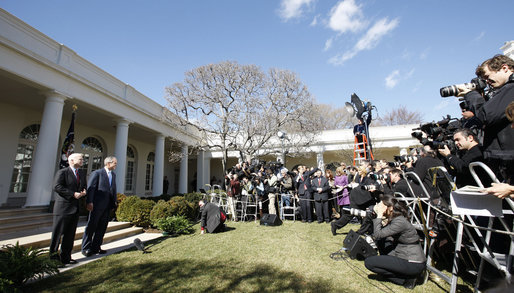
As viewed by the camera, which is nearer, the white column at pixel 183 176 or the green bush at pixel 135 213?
the green bush at pixel 135 213

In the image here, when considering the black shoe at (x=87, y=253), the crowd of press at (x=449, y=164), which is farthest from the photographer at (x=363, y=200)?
the black shoe at (x=87, y=253)

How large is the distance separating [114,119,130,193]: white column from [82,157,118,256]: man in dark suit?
6.84 metres

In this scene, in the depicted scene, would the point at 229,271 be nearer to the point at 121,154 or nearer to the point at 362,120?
the point at 362,120

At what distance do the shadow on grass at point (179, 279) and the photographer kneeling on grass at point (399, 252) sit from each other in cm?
82

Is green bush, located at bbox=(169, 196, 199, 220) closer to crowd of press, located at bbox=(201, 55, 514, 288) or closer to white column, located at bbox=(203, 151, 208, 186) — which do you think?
crowd of press, located at bbox=(201, 55, 514, 288)

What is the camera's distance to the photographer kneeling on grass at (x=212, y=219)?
22.2ft

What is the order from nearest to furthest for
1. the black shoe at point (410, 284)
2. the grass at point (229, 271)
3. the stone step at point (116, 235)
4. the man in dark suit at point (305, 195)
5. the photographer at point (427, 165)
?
the black shoe at point (410, 284), the grass at point (229, 271), the photographer at point (427, 165), the stone step at point (116, 235), the man in dark suit at point (305, 195)

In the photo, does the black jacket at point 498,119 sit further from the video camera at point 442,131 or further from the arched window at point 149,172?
the arched window at point 149,172

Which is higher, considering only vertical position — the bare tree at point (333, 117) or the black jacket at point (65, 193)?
the bare tree at point (333, 117)

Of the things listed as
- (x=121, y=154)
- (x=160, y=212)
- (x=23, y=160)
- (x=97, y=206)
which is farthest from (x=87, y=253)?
(x=23, y=160)

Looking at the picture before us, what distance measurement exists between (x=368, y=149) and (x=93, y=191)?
7.78 meters

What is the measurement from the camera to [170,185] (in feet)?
75.4

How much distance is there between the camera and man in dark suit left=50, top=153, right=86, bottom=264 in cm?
406

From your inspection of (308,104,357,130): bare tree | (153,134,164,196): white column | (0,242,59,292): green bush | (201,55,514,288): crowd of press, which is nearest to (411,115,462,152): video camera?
(201,55,514,288): crowd of press
